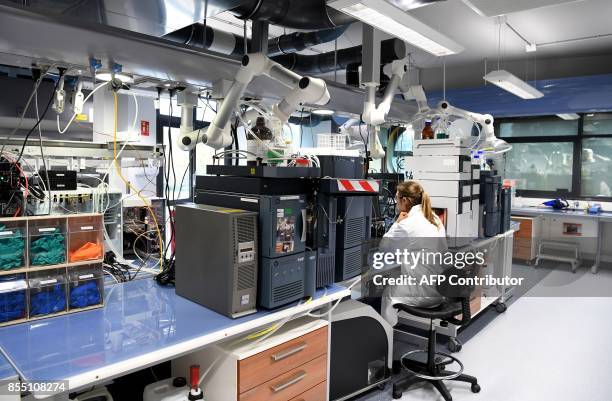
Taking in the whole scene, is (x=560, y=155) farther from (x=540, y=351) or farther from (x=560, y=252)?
(x=540, y=351)

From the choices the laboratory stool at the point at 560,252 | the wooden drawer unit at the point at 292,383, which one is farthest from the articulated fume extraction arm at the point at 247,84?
the laboratory stool at the point at 560,252

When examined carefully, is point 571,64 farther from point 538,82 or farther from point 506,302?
point 506,302

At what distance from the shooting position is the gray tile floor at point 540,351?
2658 millimetres

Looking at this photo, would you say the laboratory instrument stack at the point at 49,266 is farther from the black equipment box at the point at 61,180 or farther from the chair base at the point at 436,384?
the chair base at the point at 436,384

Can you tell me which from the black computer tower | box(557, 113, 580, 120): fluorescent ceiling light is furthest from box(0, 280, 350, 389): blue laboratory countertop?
box(557, 113, 580, 120): fluorescent ceiling light

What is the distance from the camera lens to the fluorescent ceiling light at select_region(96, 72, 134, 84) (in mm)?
2186

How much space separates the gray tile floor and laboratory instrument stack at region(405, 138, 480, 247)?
2.83ft

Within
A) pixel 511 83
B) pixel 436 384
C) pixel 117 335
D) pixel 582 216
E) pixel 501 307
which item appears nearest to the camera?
Result: pixel 117 335

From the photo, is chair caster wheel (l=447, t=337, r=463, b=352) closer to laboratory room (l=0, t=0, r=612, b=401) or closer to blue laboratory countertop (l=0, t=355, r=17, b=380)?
laboratory room (l=0, t=0, r=612, b=401)

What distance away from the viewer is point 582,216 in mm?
5582

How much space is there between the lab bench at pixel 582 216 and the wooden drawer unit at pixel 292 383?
5002mm

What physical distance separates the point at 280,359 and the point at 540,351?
8.06ft

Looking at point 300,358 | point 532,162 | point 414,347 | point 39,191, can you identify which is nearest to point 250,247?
point 300,358

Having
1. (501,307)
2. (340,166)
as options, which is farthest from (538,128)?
(340,166)
